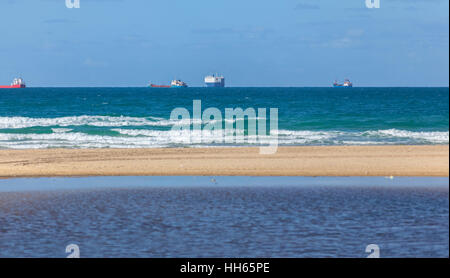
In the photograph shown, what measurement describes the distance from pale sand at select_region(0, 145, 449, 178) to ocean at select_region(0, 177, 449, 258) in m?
1.53

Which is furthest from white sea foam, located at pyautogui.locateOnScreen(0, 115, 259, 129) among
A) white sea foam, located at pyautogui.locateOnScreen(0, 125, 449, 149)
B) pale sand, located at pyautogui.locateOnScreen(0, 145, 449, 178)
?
pale sand, located at pyautogui.locateOnScreen(0, 145, 449, 178)

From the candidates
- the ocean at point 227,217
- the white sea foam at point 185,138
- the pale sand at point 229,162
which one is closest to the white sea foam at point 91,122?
the white sea foam at point 185,138

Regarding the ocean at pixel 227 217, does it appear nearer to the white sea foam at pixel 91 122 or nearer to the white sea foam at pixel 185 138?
the white sea foam at pixel 185 138

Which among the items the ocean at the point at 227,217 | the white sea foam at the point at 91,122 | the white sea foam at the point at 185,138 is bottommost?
the ocean at the point at 227,217

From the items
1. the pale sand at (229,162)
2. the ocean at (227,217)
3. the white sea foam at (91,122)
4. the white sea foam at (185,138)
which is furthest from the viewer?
the white sea foam at (91,122)

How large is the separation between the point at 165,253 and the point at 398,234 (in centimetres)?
400

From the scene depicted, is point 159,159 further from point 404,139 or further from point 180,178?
point 404,139

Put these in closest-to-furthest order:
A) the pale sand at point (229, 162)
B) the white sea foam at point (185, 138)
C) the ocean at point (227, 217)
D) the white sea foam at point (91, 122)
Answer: the ocean at point (227, 217), the pale sand at point (229, 162), the white sea foam at point (185, 138), the white sea foam at point (91, 122)

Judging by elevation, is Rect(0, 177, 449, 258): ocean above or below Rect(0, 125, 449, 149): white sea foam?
below

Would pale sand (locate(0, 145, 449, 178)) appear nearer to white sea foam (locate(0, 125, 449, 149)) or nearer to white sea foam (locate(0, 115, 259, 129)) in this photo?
white sea foam (locate(0, 125, 449, 149))

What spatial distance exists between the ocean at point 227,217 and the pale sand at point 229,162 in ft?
5.00

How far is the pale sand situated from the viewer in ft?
66.9

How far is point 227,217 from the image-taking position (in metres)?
13.2

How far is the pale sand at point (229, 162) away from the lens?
20406mm
